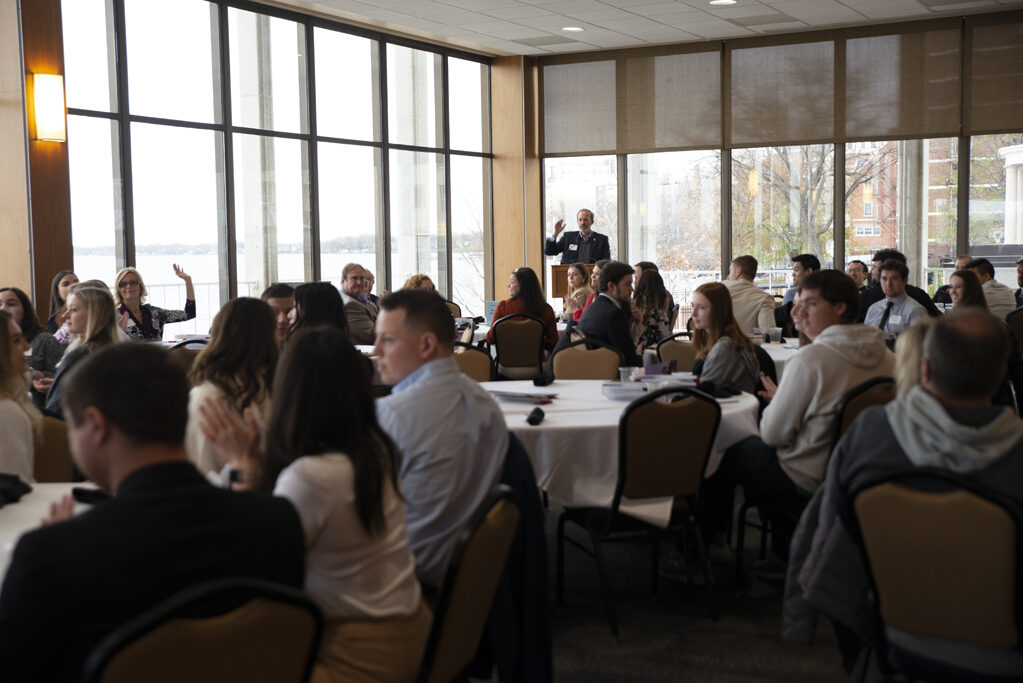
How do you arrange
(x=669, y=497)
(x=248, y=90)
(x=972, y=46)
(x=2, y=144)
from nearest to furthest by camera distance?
(x=669, y=497) → (x=2, y=144) → (x=248, y=90) → (x=972, y=46)

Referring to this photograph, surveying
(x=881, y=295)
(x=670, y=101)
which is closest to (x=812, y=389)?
(x=881, y=295)

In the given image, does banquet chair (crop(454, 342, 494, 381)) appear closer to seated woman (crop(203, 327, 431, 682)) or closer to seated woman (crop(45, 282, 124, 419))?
seated woman (crop(45, 282, 124, 419))

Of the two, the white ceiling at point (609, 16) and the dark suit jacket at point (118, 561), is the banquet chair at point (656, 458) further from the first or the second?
the white ceiling at point (609, 16)

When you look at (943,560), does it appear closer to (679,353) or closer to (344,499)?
(344,499)

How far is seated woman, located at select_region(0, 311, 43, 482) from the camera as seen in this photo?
9.91 feet

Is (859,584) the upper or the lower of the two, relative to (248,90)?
lower

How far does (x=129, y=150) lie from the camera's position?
29.0 feet

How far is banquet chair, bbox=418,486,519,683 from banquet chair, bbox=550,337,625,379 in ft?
11.4

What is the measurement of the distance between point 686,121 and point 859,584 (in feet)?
35.5

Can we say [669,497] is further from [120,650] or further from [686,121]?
[686,121]

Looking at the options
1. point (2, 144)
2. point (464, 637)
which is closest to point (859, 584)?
point (464, 637)

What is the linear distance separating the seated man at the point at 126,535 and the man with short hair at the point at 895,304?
6.30 m

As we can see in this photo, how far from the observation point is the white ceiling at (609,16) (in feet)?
33.3

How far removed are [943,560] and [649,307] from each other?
5100 mm
